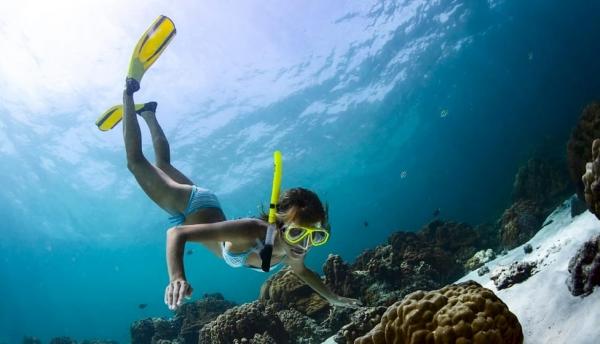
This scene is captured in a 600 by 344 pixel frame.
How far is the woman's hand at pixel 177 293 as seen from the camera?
280 cm

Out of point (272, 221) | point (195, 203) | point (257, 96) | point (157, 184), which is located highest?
point (257, 96)

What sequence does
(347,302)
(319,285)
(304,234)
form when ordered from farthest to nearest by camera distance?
(319,285)
(347,302)
(304,234)

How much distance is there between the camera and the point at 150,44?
750 cm

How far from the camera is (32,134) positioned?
1240 inches

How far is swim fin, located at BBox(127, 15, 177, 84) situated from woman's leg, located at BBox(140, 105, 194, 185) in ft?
2.99

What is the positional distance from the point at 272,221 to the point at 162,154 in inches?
155

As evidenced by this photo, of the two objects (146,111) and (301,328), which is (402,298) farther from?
(146,111)

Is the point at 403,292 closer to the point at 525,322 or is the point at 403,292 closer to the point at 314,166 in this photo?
the point at 525,322

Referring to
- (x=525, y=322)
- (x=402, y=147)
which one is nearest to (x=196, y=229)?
(x=525, y=322)

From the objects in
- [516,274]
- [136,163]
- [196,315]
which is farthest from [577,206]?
[196,315]

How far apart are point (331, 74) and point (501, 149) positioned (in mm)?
71397

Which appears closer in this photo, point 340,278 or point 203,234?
point 203,234

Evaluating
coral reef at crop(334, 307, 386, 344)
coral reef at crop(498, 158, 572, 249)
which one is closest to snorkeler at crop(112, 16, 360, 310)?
coral reef at crop(334, 307, 386, 344)

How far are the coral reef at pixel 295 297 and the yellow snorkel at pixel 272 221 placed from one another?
556cm
